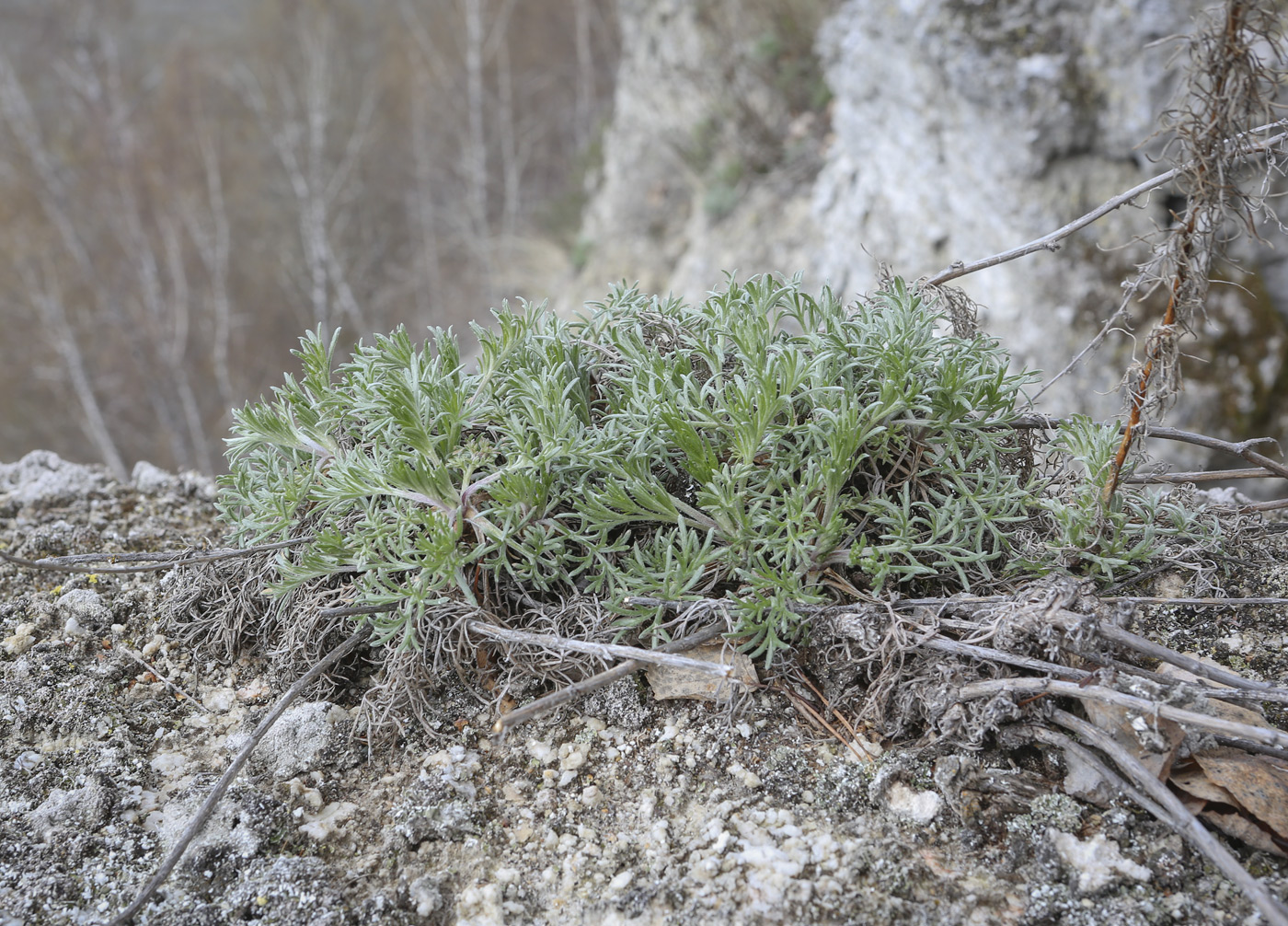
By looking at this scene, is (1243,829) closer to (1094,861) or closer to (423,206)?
(1094,861)

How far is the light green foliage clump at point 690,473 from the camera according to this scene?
67.1 inches

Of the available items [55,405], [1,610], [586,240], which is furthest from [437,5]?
[1,610]

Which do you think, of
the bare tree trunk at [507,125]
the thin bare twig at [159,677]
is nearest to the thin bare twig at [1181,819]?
the thin bare twig at [159,677]

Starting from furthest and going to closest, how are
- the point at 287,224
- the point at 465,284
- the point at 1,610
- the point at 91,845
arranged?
the point at 287,224 < the point at 465,284 < the point at 1,610 < the point at 91,845

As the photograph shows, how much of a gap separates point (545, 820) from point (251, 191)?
2689 centimetres

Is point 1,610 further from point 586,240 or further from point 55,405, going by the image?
point 55,405

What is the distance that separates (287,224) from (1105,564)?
2611 centimetres

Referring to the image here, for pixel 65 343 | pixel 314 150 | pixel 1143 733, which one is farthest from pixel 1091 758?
pixel 65 343

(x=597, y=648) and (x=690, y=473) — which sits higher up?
(x=690, y=473)

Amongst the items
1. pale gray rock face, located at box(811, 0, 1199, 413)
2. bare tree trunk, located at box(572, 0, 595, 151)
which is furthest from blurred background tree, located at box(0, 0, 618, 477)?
pale gray rock face, located at box(811, 0, 1199, 413)

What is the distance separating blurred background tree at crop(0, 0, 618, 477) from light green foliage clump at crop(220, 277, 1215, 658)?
16209 mm

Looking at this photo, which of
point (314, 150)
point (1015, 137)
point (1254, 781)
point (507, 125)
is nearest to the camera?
point (1254, 781)

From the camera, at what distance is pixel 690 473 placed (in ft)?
5.88

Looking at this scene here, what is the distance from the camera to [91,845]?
155cm
